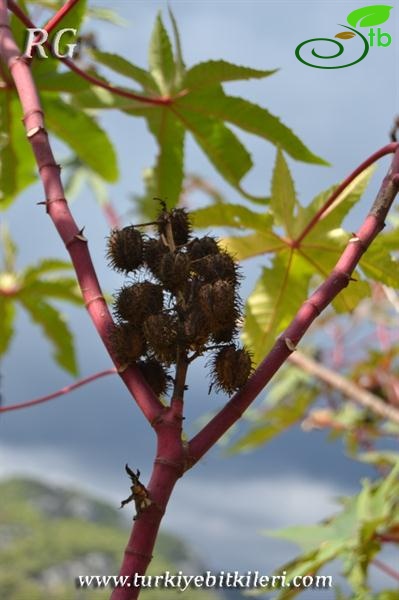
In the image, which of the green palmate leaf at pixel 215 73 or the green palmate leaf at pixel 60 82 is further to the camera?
the green palmate leaf at pixel 60 82

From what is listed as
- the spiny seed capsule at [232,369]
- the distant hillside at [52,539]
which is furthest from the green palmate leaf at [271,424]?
the distant hillside at [52,539]

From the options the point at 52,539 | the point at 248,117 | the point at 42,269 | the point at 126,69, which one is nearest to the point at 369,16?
the point at 248,117

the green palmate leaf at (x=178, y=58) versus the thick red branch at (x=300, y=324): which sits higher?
the green palmate leaf at (x=178, y=58)

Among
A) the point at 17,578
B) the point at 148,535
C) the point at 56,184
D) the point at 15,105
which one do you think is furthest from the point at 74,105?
the point at 17,578

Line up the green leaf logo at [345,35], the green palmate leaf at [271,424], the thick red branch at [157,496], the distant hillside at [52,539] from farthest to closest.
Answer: the distant hillside at [52,539], the green palmate leaf at [271,424], the green leaf logo at [345,35], the thick red branch at [157,496]

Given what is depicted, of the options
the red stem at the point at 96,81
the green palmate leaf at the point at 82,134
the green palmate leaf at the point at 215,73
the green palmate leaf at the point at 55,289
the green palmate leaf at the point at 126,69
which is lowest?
the red stem at the point at 96,81

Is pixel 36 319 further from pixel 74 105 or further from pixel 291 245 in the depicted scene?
pixel 291 245

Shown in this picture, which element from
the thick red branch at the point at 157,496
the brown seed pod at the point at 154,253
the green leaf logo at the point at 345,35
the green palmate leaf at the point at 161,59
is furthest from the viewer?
the green palmate leaf at the point at 161,59

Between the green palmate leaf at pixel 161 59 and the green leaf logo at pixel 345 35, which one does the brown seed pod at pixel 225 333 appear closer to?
the green leaf logo at pixel 345 35
